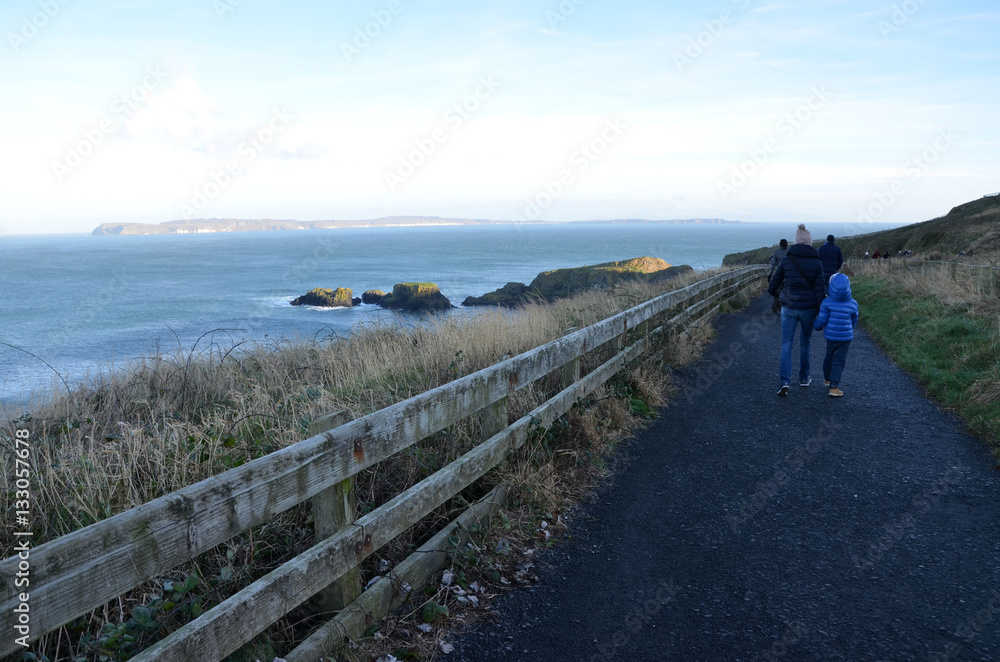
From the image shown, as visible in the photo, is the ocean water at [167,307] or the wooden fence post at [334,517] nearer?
the wooden fence post at [334,517]

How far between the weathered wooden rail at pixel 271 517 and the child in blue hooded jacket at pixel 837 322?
5.21 m

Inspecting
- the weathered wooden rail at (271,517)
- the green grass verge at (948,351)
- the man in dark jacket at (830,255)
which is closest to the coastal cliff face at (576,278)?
the man in dark jacket at (830,255)

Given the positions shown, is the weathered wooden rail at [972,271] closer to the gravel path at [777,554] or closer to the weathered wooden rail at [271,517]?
the gravel path at [777,554]

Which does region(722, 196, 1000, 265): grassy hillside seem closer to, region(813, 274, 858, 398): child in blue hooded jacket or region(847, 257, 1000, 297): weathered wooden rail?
region(847, 257, 1000, 297): weathered wooden rail

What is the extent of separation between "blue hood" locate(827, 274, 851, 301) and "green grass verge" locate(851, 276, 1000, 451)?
1.73m

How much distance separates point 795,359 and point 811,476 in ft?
18.8

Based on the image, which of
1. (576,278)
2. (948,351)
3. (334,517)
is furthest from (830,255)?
(576,278)

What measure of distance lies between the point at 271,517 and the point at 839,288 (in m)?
7.68

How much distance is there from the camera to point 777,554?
4.10m

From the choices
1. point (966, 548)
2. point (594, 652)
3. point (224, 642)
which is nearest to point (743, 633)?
point (594, 652)

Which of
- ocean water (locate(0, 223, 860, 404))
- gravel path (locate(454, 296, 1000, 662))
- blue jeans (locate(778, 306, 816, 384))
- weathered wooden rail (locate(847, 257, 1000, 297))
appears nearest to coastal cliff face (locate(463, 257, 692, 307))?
ocean water (locate(0, 223, 860, 404))

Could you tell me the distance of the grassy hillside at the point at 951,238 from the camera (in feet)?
114

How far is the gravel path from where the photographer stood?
3.21 meters

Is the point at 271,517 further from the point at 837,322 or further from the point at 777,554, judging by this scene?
the point at 837,322
